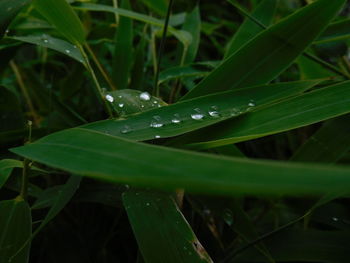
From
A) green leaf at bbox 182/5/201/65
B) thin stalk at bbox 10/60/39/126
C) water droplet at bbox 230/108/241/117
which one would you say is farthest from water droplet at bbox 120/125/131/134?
thin stalk at bbox 10/60/39/126

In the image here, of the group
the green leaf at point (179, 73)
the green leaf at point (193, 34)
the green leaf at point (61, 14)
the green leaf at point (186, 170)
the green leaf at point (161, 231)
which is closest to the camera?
the green leaf at point (186, 170)

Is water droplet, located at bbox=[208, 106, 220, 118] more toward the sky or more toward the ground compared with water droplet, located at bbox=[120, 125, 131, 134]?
more toward the sky

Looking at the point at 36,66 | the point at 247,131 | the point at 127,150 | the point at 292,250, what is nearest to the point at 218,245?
the point at 292,250

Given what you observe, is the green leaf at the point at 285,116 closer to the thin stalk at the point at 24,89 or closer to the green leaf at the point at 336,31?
the green leaf at the point at 336,31

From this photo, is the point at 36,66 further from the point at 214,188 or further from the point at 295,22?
the point at 214,188

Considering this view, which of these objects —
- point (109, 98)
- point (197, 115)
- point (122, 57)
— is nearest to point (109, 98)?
point (109, 98)

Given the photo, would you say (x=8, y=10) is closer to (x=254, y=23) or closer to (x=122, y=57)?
(x=122, y=57)

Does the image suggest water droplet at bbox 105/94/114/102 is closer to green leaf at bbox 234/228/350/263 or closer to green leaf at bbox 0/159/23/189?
green leaf at bbox 0/159/23/189

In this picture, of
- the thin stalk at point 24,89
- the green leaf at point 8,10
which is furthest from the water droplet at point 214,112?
the thin stalk at point 24,89
